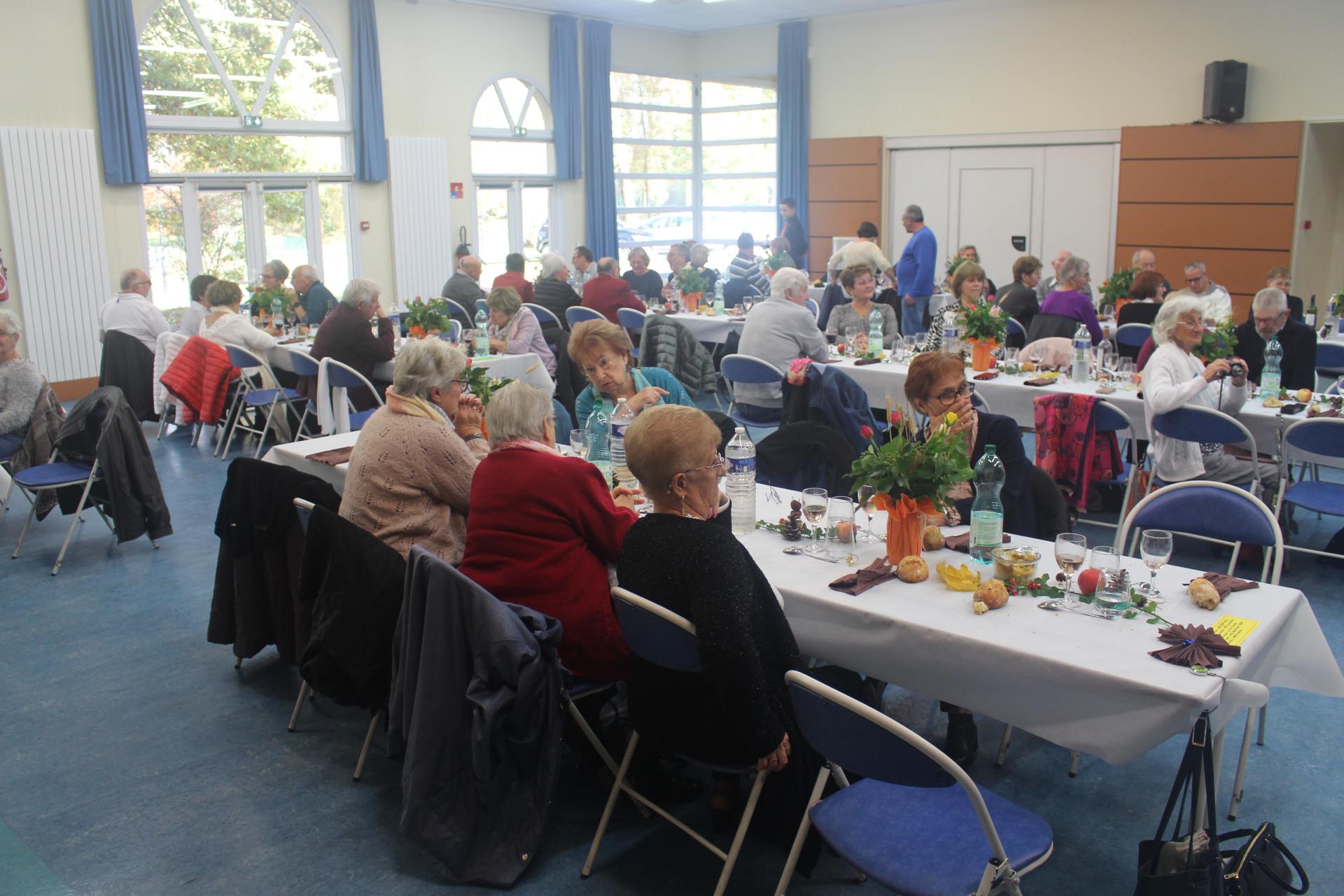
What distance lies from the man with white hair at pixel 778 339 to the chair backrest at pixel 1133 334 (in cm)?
233

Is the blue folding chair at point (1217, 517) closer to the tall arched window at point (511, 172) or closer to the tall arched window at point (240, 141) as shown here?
the tall arched window at point (240, 141)

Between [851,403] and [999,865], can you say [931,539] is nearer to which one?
[999,865]

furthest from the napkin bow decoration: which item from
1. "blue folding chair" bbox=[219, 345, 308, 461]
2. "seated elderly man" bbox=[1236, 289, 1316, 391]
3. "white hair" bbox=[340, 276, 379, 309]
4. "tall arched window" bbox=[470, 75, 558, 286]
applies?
"tall arched window" bbox=[470, 75, 558, 286]

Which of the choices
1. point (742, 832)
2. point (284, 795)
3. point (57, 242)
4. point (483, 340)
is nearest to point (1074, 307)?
point (483, 340)

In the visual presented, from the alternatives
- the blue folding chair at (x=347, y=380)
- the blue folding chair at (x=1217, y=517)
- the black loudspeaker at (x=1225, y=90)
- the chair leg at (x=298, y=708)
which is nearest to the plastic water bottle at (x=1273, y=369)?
the blue folding chair at (x=1217, y=517)

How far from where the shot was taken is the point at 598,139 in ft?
45.3

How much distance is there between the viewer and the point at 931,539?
3.17m

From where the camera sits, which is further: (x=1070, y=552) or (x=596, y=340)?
(x=596, y=340)

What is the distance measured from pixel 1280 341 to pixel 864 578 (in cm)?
451

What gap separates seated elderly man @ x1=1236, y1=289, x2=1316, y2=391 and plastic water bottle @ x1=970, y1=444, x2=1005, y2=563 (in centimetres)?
367

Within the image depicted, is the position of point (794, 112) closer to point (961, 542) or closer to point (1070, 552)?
point (961, 542)

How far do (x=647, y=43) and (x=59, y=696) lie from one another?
1212 centimetres

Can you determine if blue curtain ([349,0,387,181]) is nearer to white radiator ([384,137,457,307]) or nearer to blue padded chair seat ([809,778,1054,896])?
white radiator ([384,137,457,307])

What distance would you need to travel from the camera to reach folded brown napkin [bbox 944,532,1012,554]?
3168mm
